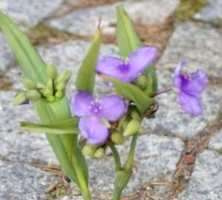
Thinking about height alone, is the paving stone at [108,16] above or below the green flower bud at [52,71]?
below

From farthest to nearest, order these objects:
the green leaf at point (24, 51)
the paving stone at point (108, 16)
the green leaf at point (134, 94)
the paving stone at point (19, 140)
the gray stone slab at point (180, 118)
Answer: the paving stone at point (108, 16) → the gray stone slab at point (180, 118) → the paving stone at point (19, 140) → the green leaf at point (24, 51) → the green leaf at point (134, 94)

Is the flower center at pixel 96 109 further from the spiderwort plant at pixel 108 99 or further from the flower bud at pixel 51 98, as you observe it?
the flower bud at pixel 51 98

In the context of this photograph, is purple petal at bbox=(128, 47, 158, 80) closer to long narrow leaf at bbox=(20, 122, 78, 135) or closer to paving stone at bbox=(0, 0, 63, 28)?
long narrow leaf at bbox=(20, 122, 78, 135)

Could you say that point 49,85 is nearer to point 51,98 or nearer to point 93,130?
point 51,98

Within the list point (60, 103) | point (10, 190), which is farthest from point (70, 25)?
point (60, 103)

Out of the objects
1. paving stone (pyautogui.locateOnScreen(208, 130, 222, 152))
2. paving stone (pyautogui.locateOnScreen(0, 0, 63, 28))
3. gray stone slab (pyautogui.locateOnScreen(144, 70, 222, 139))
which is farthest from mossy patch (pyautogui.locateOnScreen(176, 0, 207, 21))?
paving stone (pyautogui.locateOnScreen(208, 130, 222, 152))

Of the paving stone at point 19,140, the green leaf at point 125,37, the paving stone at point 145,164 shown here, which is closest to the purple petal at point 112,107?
the green leaf at point 125,37

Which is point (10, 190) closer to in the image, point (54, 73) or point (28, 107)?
point (28, 107)
